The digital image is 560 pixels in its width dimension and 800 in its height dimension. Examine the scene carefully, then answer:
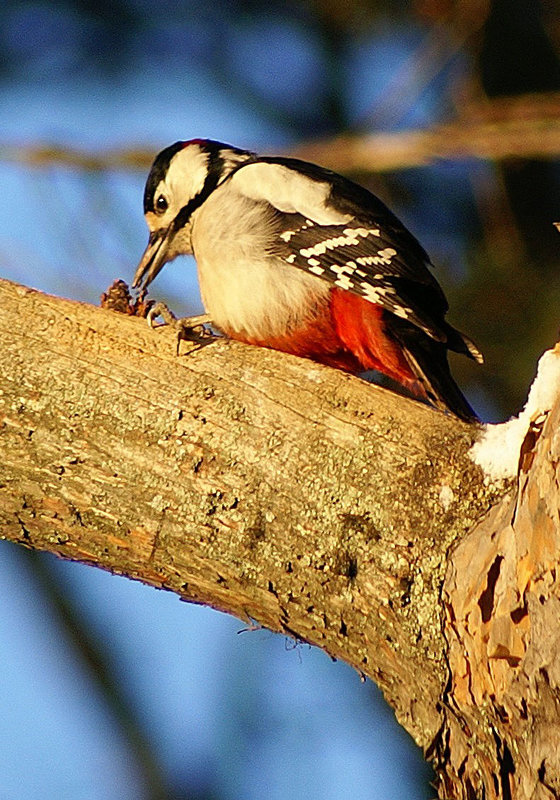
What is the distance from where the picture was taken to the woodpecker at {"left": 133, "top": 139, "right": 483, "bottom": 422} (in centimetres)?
418

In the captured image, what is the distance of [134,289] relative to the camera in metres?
4.78

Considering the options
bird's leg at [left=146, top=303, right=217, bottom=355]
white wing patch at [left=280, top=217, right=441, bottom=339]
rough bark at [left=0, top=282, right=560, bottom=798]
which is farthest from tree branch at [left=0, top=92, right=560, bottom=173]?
rough bark at [left=0, top=282, right=560, bottom=798]

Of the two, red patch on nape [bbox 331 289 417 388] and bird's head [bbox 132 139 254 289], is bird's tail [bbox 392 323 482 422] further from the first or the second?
bird's head [bbox 132 139 254 289]

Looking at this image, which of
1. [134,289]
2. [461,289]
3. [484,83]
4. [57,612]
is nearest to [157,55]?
[484,83]

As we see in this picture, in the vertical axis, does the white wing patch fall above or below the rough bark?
above

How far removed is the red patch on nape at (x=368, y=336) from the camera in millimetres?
4188

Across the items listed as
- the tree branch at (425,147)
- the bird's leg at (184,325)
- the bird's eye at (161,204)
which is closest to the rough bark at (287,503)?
the bird's leg at (184,325)

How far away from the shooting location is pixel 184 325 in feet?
11.6

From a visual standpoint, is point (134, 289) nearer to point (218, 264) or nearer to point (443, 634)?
point (218, 264)

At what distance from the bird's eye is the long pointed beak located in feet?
0.30

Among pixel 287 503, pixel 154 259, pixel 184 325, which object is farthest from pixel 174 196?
pixel 287 503

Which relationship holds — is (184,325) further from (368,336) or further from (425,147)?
(425,147)

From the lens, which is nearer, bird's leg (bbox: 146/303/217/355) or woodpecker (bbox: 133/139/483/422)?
bird's leg (bbox: 146/303/217/355)

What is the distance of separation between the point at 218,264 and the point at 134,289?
1.72 feet
